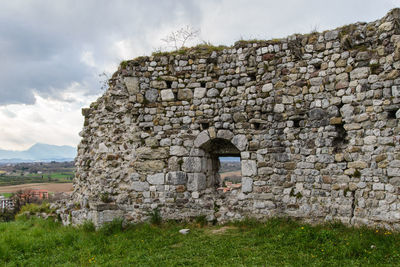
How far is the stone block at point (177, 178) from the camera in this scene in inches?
330

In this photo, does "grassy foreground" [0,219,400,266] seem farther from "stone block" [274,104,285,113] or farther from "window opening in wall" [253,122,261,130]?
"stone block" [274,104,285,113]

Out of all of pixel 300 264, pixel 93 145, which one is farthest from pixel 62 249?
pixel 300 264

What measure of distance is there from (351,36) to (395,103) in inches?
69.1

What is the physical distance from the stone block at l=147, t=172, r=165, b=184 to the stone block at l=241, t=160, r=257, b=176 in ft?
7.07

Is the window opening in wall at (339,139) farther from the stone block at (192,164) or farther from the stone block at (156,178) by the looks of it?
the stone block at (156,178)

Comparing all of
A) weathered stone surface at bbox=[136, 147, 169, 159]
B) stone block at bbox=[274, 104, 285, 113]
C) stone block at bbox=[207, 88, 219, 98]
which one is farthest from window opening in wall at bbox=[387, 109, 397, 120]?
weathered stone surface at bbox=[136, 147, 169, 159]

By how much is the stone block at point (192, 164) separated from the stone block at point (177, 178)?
0.52 feet

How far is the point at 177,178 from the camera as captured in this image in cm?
840

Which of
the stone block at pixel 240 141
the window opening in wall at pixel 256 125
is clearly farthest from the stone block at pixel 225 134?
the window opening in wall at pixel 256 125

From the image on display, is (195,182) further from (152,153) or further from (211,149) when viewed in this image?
(152,153)

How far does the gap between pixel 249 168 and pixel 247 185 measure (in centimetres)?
42

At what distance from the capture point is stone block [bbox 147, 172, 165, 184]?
8.52m

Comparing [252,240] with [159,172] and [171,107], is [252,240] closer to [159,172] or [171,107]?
[159,172]

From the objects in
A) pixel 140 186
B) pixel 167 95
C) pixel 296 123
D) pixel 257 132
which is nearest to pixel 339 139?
pixel 296 123
